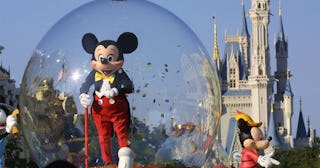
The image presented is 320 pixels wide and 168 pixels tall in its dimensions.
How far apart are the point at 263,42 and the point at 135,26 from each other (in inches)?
5499

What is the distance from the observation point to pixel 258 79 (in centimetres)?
15238

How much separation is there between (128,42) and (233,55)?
144719 mm

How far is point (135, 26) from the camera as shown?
13.3 m

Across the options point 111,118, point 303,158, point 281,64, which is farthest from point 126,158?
point 281,64

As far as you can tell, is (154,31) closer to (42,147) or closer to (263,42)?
(42,147)

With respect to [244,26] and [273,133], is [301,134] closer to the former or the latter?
[273,133]

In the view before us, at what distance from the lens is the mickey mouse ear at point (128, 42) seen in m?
13.1

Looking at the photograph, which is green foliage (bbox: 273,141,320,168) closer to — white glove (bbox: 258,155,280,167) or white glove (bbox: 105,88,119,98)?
white glove (bbox: 258,155,280,167)

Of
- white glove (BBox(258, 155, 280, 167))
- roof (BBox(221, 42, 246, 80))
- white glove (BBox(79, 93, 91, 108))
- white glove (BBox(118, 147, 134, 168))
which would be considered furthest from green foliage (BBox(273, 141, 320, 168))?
roof (BBox(221, 42, 246, 80))

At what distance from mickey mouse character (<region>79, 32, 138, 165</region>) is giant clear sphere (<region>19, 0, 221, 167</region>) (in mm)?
58

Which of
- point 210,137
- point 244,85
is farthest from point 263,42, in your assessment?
point 210,137

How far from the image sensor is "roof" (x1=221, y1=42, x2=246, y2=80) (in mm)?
157375

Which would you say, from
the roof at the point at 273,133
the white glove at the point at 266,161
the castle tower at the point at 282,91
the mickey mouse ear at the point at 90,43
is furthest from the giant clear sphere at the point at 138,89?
the castle tower at the point at 282,91

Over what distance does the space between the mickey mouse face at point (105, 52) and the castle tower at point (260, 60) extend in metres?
137
